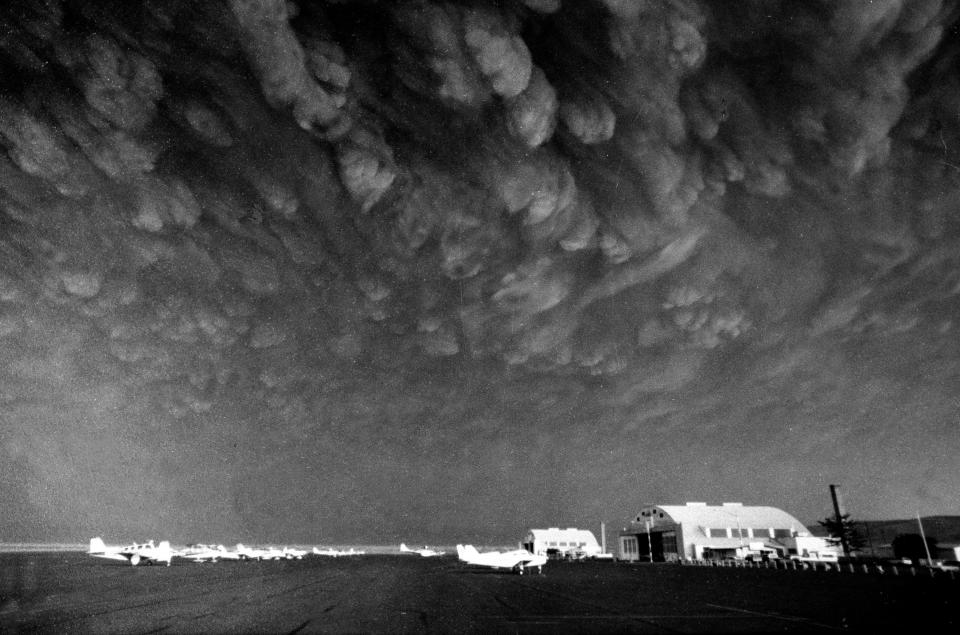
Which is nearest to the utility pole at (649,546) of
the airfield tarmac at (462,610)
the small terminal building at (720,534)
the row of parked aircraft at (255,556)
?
the small terminal building at (720,534)

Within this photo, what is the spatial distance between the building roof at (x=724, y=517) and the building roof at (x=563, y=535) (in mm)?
37888

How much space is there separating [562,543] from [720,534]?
51350 millimetres

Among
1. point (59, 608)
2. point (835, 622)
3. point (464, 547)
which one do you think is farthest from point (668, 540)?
point (59, 608)

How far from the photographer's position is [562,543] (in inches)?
6107

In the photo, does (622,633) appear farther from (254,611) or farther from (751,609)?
(254,611)

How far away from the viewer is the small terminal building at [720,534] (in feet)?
362

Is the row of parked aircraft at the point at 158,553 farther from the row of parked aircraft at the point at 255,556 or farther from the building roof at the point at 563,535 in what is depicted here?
the building roof at the point at 563,535

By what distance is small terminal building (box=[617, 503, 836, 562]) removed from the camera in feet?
362

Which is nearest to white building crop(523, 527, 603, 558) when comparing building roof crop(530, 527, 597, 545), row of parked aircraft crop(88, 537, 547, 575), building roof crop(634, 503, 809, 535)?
building roof crop(530, 527, 597, 545)

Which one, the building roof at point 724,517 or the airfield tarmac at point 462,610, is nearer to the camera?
the airfield tarmac at point 462,610

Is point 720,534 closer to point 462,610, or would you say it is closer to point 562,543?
point 562,543

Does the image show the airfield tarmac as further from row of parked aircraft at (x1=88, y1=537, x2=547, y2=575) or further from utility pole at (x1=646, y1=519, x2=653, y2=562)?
utility pole at (x1=646, y1=519, x2=653, y2=562)

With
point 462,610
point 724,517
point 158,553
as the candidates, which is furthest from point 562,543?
point 462,610

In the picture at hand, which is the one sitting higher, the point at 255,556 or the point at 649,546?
the point at 649,546
